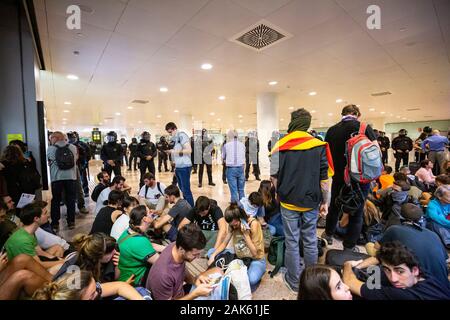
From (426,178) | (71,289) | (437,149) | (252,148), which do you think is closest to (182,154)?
(71,289)

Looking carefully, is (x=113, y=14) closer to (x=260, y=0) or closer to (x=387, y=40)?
(x=260, y=0)

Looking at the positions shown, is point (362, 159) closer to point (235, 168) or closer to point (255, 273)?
point (255, 273)

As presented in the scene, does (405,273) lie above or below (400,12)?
below

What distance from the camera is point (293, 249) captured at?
192 cm

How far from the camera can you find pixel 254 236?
2.18 meters

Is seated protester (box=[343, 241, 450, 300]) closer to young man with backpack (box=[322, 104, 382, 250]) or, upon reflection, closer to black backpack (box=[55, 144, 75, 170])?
young man with backpack (box=[322, 104, 382, 250])

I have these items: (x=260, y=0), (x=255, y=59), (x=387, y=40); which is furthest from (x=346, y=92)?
(x=260, y=0)

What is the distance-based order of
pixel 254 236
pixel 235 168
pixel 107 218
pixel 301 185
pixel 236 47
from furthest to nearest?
pixel 235 168 < pixel 236 47 < pixel 107 218 < pixel 254 236 < pixel 301 185

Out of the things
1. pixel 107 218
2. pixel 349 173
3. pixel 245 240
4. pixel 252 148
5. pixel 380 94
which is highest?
pixel 380 94

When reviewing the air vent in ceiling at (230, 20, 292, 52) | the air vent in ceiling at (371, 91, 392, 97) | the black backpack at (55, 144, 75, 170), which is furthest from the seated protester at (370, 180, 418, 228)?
the air vent in ceiling at (371, 91, 392, 97)

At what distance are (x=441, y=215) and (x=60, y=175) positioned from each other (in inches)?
199

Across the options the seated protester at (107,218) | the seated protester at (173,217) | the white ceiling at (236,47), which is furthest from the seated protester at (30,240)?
the white ceiling at (236,47)

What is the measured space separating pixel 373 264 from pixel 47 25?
4.72 meters

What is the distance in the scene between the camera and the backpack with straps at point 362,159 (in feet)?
6.63
